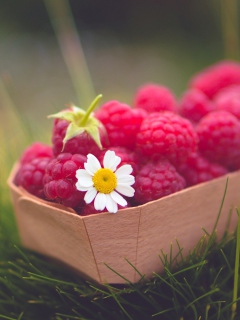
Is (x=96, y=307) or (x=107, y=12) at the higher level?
(x=107, y=12)

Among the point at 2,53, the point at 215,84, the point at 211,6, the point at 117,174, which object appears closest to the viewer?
the point at 117,174

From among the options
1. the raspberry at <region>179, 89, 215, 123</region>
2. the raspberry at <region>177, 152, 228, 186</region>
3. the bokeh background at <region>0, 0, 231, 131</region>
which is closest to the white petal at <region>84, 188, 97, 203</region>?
the raspberry at <region>177, 152, 228, 186</region>

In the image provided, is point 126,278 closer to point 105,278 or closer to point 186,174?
point 105,278

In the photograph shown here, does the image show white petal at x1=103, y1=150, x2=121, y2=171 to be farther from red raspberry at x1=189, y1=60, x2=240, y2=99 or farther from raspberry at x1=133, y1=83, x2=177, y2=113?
red raspberry at x1=189, y1=60, x2=240, y2=99

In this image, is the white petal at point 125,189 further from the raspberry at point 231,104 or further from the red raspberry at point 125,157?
the raspberry at point 231,104

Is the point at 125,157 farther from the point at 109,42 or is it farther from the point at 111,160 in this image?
the point at 109,42

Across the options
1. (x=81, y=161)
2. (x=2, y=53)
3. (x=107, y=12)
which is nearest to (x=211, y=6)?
(x=107, y=12)

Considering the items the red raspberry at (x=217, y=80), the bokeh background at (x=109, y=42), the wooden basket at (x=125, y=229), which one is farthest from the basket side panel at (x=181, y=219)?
the bokeh background at (x=109, y=42)
